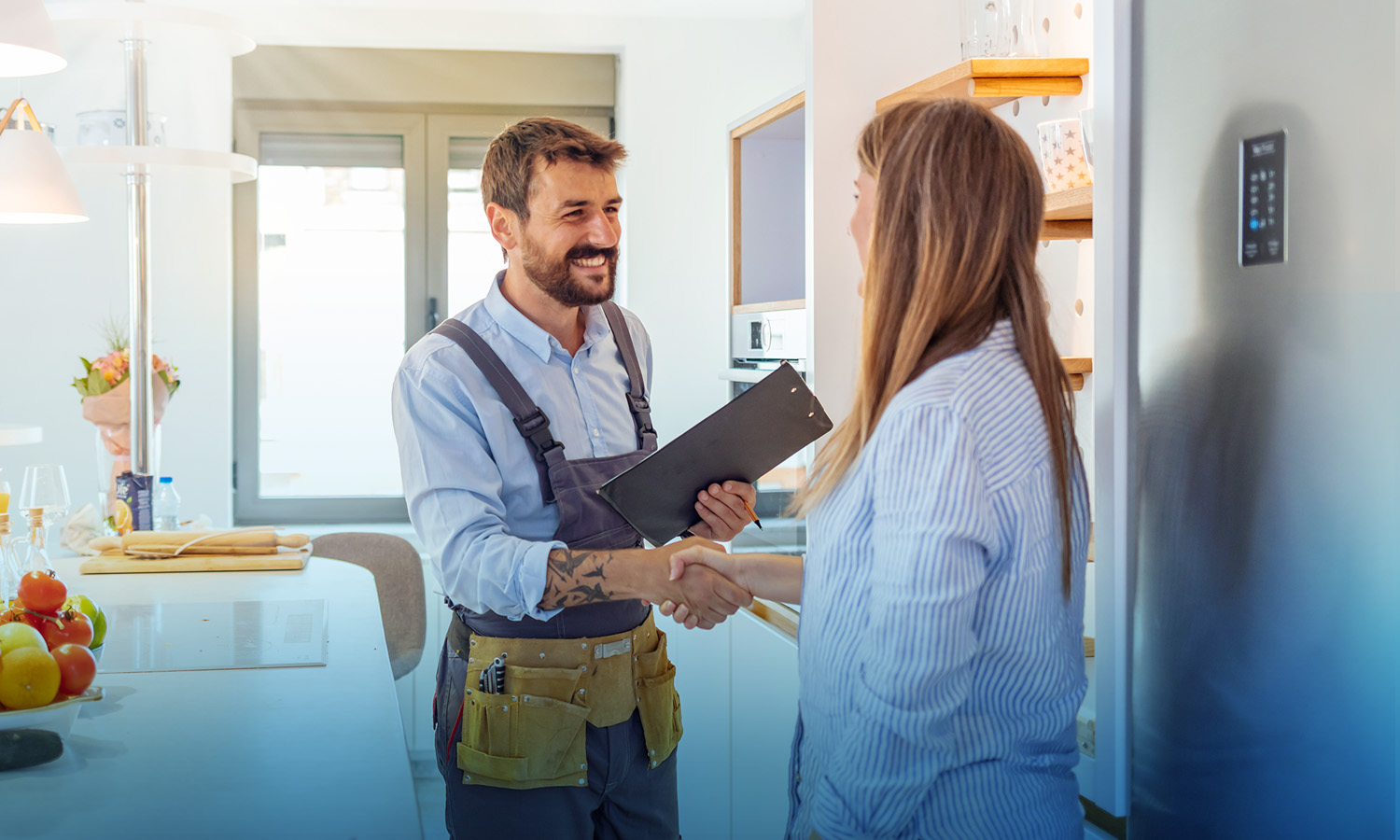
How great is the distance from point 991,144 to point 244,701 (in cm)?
110

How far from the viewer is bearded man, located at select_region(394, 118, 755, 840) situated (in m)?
1.40

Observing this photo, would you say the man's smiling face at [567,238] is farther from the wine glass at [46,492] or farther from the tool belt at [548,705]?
the wine glass at [46,492]

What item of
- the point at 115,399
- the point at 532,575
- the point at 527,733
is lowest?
the point at 527,733

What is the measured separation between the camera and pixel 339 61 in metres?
3.74

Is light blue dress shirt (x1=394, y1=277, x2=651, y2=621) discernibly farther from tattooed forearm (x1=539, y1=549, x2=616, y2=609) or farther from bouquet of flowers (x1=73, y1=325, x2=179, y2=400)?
bouquet of flowers (x1=73, y1=325, x2=179, y2=400)

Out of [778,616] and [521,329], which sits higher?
[521,329]

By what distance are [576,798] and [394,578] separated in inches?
58.0

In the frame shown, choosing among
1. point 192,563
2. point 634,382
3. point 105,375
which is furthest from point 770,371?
point 105,375

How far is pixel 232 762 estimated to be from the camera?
1.11 meters

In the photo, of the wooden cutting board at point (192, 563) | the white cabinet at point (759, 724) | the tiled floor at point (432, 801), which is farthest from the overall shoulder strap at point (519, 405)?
the tiled floor at point (432, 801)

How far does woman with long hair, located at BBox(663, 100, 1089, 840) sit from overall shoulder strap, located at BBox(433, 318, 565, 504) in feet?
1.86

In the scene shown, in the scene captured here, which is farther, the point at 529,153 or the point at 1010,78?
the point at 1010,78

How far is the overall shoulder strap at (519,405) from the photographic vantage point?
144cm

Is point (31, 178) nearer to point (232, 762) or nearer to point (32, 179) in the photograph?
point (32, 179)
